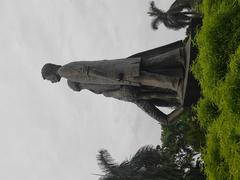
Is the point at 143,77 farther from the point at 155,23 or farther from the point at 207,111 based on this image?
the point at 155,23

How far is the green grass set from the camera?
521 cm

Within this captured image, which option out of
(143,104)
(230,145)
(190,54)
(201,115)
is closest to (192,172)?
(143,104)

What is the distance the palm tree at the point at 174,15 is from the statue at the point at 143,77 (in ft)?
23.2

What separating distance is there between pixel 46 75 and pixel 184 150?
6.43 metres

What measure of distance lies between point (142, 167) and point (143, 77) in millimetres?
4408

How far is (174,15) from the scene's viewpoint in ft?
54.4

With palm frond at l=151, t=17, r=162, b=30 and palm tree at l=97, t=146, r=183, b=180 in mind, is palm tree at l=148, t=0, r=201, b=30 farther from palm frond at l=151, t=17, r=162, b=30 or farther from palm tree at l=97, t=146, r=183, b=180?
palm tree at l=97, t=146, r=183, b=180

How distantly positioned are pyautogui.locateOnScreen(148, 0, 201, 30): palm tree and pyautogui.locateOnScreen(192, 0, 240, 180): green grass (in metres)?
9.98

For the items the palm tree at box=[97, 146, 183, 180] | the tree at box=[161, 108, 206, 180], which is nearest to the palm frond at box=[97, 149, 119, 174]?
the palm tree at box=[97, 146, 183, 180]

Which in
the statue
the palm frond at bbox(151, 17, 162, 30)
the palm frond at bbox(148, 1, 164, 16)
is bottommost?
the statue

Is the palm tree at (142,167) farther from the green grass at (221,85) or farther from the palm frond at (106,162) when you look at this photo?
the green grass at (221,85)

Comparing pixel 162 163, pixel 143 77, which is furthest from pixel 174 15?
pixel 143 77

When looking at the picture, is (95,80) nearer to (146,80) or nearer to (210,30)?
(146,80)

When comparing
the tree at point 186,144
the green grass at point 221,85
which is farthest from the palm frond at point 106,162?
the green grass at point 221,85
